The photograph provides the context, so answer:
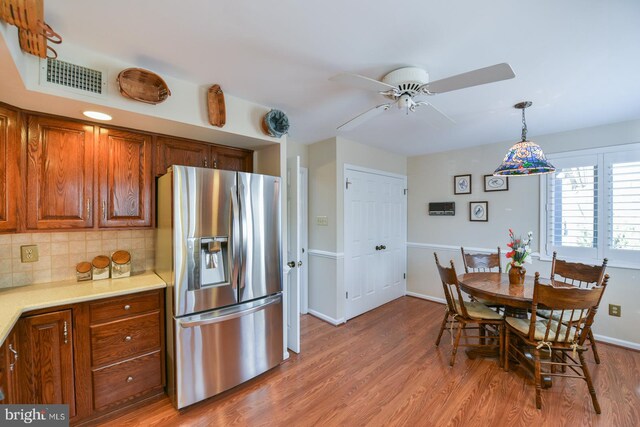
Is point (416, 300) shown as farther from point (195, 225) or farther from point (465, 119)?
point (195, 225)

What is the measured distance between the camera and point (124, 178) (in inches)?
80.4

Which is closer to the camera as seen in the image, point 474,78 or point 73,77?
point 474,78

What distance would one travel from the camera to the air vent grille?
1505 millimetres

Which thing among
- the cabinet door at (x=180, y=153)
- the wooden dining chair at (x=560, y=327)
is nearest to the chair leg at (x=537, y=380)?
the wooden dining chair at (x=560, y=327)

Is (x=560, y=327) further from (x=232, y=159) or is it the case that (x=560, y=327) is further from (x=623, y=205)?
(x=232, y=159)

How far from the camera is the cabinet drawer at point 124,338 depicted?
173 cm

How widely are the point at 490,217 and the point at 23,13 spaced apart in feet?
14.6

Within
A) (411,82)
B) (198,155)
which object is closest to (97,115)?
(198,155)

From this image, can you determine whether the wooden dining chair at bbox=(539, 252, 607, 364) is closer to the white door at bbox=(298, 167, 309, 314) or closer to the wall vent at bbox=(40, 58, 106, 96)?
the white door at bbox=(298, 167, 309, 314)

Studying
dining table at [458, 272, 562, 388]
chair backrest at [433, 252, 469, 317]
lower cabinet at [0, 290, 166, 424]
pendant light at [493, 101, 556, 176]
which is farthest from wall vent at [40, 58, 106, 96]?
dining table at [458, 272, 562, 388]

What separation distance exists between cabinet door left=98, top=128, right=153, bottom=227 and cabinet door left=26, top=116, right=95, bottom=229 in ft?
0.25

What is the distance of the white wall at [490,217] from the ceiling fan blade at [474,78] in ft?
8.37

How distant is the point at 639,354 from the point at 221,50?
451 centimetres

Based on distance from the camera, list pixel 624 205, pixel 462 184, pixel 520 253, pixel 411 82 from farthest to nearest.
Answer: pixel 462 184
pixel 624 205
pixel 520 253
pixel 411 82
